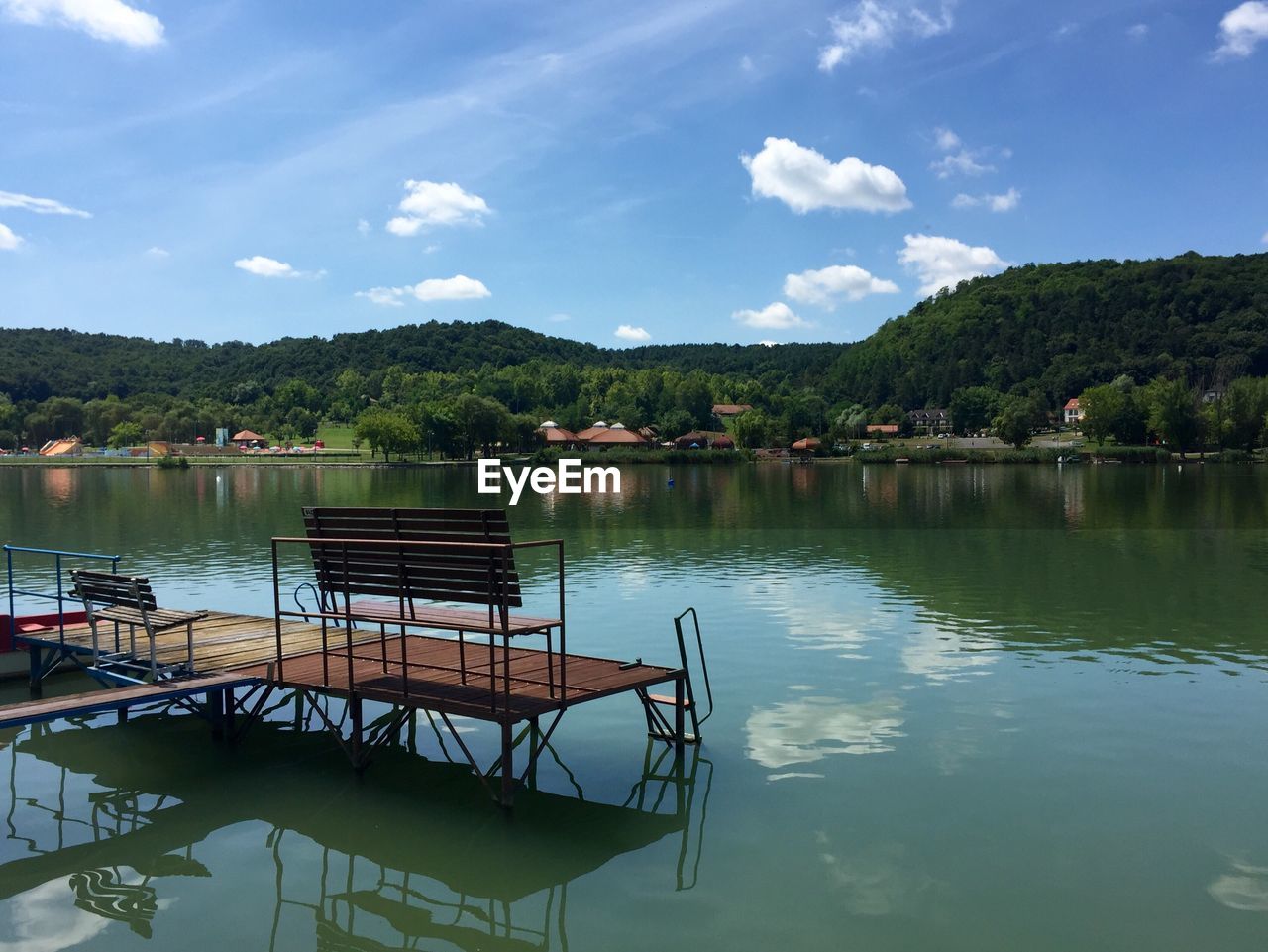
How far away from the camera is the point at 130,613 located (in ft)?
40.2

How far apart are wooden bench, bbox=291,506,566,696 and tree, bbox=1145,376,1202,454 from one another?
174 meters

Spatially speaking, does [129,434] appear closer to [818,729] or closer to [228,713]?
[228,713]

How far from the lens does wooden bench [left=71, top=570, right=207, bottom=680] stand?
11.5 metres

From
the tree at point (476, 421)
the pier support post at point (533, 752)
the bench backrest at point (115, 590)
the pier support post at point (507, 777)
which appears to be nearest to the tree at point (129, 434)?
the tree at point (476, 421)

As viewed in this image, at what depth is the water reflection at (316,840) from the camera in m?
7.84

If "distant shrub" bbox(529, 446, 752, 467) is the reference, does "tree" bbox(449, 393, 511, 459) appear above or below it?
above

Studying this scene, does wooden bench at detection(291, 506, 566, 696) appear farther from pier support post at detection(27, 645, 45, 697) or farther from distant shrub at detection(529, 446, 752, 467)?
distant shrub at detection(529, 446, 752, 467)

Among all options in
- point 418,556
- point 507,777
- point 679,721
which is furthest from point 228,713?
point 679,721

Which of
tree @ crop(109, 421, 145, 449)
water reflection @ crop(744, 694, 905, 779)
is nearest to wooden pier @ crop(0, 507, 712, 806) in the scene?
water reflection @ crop(744, 694, 905, 779)

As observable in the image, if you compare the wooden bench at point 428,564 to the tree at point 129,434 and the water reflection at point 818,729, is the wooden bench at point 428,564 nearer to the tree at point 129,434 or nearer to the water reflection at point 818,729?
the water reflection at point 818,729

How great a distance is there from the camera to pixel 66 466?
159500mm

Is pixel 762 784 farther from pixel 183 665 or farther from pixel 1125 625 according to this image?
pixel 1125 625

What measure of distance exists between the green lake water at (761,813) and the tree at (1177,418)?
158800 mm

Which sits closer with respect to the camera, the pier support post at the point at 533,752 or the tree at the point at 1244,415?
the pier support post at the point at 533,752
